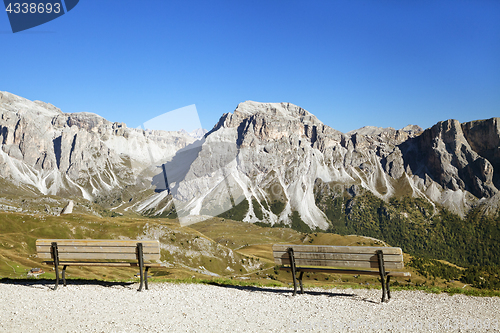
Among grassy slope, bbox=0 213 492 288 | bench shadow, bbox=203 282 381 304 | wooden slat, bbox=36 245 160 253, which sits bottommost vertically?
grassy slope, bbox=0 213 492 288

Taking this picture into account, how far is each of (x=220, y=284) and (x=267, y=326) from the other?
6.18 meters

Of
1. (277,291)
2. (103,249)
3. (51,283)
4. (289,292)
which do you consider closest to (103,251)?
(103,249)

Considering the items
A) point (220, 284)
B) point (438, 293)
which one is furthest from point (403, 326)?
point (220, 284)

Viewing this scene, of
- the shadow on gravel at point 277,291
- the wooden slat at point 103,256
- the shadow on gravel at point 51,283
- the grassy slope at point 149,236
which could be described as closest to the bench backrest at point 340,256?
the shadow on gravel at point 277,291

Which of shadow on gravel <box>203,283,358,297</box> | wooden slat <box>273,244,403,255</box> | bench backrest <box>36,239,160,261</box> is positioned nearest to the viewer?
wooden slat <box>273,244,403,255</box>

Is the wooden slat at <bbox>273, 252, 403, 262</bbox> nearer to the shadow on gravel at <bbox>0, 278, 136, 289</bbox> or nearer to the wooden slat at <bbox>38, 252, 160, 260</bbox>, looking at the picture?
the wooden slat at <bbox>38, 252, 160, 260</bbox>

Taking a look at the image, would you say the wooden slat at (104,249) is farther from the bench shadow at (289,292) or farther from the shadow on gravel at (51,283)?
the bench shadow at (289,292)

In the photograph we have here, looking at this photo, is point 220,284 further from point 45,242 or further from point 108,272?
point 108,272

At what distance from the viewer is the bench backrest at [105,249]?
1367cm

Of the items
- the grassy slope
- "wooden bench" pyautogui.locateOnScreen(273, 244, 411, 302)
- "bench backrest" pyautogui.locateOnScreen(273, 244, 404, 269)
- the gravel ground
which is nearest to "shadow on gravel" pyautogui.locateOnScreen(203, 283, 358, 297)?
the gravel ground

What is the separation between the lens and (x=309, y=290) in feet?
49.0

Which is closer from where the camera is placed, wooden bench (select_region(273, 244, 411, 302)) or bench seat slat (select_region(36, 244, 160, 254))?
wooden bench (select_region(273, 244, 411, 302))

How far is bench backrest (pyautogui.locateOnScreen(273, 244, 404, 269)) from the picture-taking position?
41.9ft

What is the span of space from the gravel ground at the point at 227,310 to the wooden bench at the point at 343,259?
1100mm
